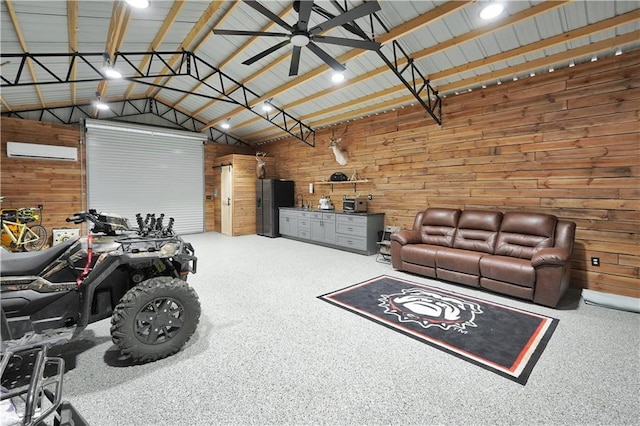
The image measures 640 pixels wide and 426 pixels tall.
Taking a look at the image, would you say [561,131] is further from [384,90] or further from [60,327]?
[60,327]

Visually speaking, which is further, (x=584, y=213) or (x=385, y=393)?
(x=584, y=213)

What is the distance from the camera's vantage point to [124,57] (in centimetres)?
506

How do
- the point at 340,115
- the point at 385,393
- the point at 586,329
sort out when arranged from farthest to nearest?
the point at 340,115, the point at 586,329, the point at 385,393

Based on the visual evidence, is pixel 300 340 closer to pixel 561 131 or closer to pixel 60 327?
pixel 60 327

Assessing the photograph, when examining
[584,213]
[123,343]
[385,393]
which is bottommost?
[385,393]

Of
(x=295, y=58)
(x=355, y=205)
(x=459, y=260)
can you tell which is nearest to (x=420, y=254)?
(x=459, y=260)

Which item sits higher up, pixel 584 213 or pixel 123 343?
pixel 584 213

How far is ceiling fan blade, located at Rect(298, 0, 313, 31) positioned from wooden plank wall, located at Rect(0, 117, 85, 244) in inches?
289

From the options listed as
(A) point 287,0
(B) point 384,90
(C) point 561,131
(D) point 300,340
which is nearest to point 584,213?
(C) point 561,131

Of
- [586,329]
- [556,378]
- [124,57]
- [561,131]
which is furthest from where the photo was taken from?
[124,57]

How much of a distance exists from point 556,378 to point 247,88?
6.69m

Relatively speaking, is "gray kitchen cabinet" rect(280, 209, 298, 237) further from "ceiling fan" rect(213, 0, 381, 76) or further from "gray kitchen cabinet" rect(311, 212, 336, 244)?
"ceiling fan" rect(213, 0, 381, 76)

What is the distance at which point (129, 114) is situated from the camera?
7984mm


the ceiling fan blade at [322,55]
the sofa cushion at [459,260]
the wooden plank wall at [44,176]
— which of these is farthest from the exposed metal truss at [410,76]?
the wooden plank wall at [44,176]
